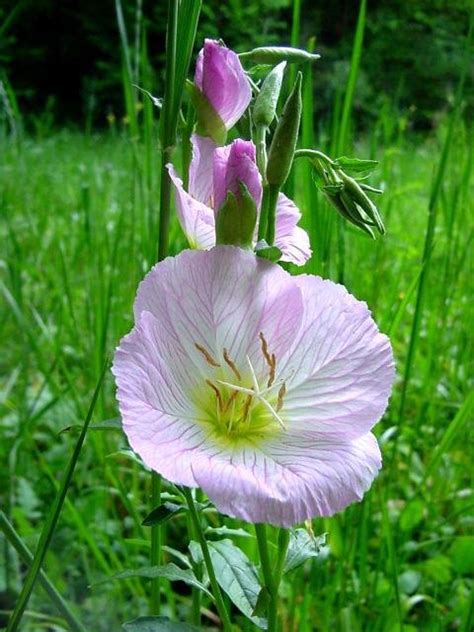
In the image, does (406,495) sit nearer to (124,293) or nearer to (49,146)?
(124,293)

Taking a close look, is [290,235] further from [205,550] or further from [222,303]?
[205,550]

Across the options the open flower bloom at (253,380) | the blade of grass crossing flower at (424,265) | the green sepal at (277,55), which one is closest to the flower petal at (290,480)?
the open flower bloom at (253,380)

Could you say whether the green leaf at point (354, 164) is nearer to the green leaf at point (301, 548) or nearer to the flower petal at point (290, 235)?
the flower petal at point (290, 235)

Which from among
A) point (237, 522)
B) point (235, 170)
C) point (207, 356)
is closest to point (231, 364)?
point (207, 356)

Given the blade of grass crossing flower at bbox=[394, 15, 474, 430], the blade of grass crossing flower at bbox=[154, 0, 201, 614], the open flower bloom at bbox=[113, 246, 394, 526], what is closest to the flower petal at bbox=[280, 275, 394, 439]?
the open flower bloom at bbox=[113, 246, 394, 526]

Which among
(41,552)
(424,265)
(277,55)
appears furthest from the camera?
(424,265)

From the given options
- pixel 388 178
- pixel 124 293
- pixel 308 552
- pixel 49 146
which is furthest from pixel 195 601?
pixel 49 146

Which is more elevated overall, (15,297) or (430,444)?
(15,297)
